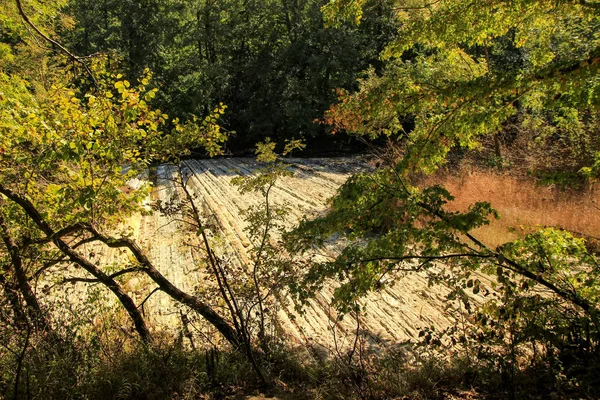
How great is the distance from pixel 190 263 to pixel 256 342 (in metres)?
3.23

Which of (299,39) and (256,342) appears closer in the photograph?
(256,342)

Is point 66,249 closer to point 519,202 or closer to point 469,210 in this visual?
point 469,210

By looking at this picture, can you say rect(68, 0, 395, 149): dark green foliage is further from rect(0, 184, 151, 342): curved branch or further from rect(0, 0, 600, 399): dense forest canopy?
rect(0, 184, 151, 342): curved branch

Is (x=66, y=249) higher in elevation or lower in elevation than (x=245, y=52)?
lower

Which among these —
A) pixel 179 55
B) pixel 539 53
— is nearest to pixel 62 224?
pixel 539 53

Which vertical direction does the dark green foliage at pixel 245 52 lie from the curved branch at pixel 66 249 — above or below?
above

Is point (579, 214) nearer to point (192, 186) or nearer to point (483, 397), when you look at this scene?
point (483, 397)

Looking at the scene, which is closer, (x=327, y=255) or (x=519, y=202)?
(x=327, y=255)

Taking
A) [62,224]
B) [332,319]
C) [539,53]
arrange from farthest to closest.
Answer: [332,319]
[539,53]
[62,224]

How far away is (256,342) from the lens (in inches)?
164

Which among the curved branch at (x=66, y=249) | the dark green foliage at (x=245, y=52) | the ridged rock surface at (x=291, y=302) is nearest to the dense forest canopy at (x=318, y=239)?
the curved branch at (x=66, y=249)

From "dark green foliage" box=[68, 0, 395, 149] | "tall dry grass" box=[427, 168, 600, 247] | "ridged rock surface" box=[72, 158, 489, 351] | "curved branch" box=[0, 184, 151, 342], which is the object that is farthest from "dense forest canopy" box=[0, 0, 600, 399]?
"dark green foliage" box=[68, 0, 395, 149]

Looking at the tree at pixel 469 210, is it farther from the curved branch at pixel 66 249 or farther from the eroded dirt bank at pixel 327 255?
the curved branch at pixel 66 249

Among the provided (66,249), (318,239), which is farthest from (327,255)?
(66,249)
